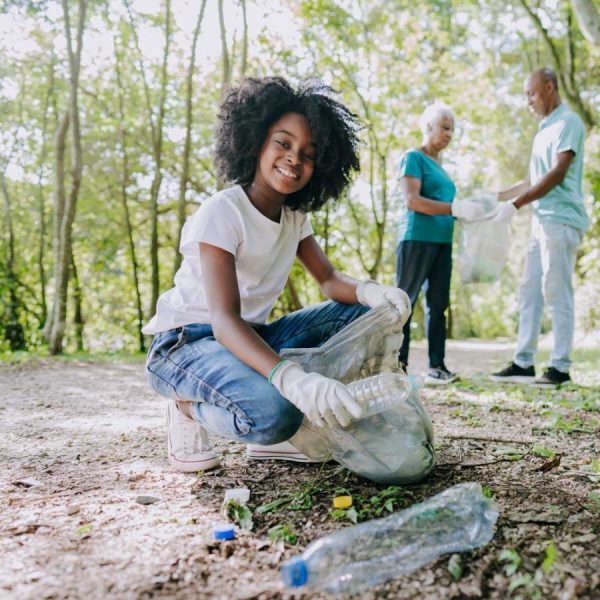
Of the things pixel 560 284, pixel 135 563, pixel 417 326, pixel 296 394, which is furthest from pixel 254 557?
pixel 417 326

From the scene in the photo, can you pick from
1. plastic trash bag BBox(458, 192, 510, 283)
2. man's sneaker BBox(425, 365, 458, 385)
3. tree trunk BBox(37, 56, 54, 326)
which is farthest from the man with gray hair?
tree trunk BBox(37, 56, 54, 326)

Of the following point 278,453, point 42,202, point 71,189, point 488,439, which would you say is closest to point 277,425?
point 278,453

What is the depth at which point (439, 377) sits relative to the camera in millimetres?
3992

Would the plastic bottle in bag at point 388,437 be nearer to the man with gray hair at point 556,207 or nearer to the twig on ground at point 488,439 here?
the twig on ground at point 488,439

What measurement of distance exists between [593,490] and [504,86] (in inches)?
503

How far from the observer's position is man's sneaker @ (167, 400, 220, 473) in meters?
2.07

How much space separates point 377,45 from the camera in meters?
8.59

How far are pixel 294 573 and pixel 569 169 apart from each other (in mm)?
3482

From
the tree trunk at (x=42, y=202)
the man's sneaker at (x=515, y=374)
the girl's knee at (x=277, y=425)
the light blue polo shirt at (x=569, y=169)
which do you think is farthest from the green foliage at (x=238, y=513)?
the tree trunk at (x=42, y=202)

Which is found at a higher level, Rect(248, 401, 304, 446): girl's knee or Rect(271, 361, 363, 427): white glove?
Rect(271, 361, 363, 427): white glove

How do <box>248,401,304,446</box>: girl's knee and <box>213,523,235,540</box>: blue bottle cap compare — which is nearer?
<box>213,523,235,540</box>: blue bottle cap

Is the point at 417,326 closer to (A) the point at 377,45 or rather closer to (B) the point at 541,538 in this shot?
(A) the point at 377,45

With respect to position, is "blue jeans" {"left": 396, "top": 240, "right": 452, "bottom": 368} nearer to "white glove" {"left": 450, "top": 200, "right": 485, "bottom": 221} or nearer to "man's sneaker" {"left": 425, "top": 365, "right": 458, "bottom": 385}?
"man's sneaker" {"left": 425, "top": 365, "right": 458, "bottom": 385}

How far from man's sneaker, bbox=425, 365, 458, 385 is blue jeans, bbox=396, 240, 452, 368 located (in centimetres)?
4
